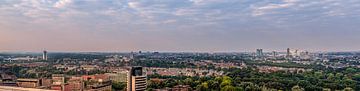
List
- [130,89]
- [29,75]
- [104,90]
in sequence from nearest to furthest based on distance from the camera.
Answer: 1. [130,89]
2. [104,90]
3. [29,75]

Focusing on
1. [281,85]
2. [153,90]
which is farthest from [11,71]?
[281,85]

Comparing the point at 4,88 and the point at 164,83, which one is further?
the point at 164,83

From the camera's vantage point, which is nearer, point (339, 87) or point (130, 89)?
point (130, 89)


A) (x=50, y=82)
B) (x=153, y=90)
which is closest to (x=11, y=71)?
(x=50, y=82)

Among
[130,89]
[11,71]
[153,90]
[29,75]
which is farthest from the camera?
[11,71]

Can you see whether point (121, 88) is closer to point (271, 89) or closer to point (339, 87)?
point (271, 89)

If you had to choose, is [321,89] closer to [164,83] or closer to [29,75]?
[164,83]

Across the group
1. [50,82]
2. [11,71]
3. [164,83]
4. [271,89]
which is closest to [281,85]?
[271,89]

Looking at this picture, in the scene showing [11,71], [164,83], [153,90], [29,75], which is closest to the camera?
[153,90]

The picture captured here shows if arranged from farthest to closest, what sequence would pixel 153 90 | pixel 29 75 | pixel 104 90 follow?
pixel 29 75 → pixel 104 90 → pixel 153 90
